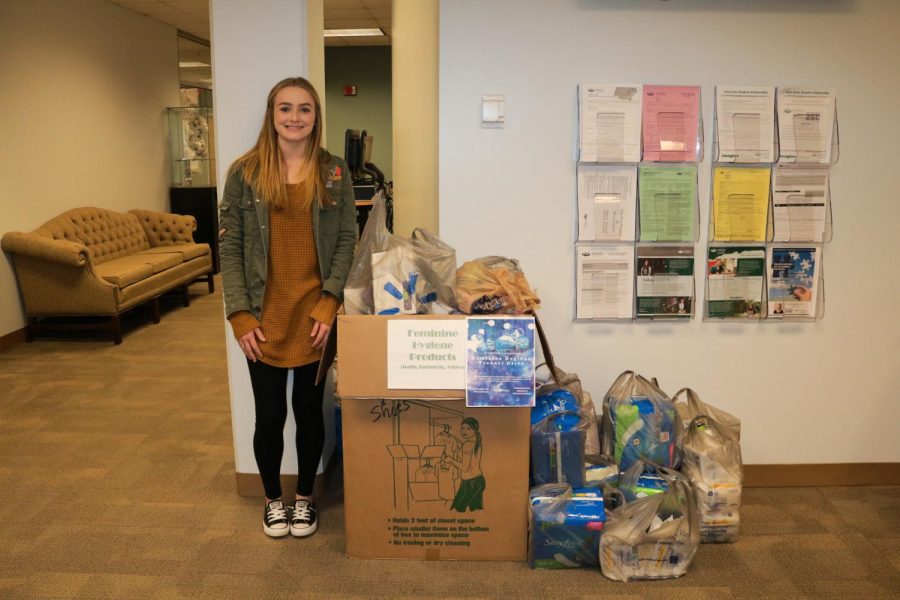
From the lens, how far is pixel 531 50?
2553mm

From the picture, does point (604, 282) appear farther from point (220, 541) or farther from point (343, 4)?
point (343, 4)

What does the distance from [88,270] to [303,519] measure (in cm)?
341

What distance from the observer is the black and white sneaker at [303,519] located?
248 centimetres

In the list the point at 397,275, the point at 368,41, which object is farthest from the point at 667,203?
the point at 368,41

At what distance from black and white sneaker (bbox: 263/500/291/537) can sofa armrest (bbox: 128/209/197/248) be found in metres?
4.96

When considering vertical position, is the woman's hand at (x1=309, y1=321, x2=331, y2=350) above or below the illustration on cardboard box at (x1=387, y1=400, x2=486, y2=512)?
above

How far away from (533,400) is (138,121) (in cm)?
635

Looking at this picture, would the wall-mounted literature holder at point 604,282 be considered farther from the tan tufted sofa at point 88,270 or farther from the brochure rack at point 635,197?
the tan tufted sofa at point 88,270

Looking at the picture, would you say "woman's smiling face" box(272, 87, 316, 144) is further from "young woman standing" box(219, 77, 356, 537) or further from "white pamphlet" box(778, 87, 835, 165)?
"white pamphlet" box(778, 87, 835, 165)

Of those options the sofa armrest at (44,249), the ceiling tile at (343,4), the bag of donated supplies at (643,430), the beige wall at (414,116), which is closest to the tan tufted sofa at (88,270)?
the sofa armrest at (44,249)

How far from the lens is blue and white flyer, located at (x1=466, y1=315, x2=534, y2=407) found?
2.10m

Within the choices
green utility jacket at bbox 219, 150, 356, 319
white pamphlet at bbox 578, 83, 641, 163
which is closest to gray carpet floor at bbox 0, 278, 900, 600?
green utility jacket at bbox 219, 150, 356, 319

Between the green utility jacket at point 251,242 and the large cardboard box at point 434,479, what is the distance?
1.45 ft

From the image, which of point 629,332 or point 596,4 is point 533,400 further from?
point 596,4
